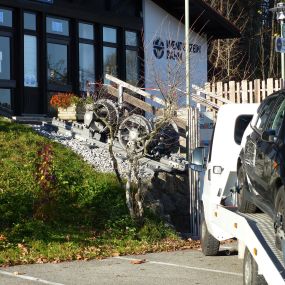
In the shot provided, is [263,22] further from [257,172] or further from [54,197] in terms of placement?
[257,172]

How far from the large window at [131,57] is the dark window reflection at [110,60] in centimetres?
66

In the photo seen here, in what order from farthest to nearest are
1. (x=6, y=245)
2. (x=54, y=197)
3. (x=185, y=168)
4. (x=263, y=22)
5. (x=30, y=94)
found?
(x=263, y=22)
(x=30, y=94)
(x=185, y=168)
(x=54, y=197)
(x=6, y=245)

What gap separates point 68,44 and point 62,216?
40.7 feet

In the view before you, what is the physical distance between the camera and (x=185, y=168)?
15648 millimetres

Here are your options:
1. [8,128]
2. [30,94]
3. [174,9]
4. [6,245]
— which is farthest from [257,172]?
[174,9]

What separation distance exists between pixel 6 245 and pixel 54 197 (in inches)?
74.5

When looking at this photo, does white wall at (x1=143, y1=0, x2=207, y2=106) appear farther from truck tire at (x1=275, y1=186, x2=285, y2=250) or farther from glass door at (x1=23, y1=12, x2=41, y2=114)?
truck tire at (x1=275, y1=186, x2=285, y2=250)

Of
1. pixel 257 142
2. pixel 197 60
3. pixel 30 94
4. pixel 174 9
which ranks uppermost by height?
pixel 174 9

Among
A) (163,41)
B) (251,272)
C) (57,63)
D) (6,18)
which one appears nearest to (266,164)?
(251,272)

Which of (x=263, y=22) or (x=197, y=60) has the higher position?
(x=263, y=22)

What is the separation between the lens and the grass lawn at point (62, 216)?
11.1 meters

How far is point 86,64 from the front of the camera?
24.6 meters

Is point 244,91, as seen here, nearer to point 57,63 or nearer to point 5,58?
point 57,63

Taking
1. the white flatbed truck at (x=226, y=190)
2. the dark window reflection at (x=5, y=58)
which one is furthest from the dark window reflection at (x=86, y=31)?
the white flatbed truck at (x=226, y=190)
